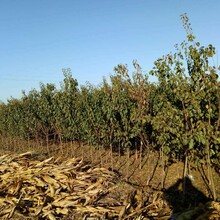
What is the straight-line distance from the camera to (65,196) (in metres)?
5.33

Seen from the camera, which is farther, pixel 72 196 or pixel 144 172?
pixel 144 172

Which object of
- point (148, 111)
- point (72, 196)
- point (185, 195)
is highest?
point (148, 111)

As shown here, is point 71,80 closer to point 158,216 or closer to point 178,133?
point 178,133

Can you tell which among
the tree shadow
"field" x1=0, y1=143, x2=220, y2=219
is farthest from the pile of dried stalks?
the tree shadow

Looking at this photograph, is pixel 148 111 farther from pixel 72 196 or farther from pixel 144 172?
pixel 72 196

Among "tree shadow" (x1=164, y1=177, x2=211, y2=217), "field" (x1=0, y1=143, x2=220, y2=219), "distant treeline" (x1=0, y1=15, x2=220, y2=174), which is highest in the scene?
"distant treeline" (x1=0, y1=15, x2=220, y2=174)

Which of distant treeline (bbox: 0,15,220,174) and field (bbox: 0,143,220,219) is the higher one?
distant treeline (bbox: 0,15,220,174)

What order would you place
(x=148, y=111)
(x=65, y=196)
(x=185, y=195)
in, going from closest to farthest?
(x=65, y=196), (x=185, y=195), (x=148, y=111)

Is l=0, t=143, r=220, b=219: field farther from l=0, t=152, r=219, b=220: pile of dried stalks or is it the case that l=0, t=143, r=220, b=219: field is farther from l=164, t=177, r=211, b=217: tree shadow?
l=164, t=177, r=211, b=217: tree shadow

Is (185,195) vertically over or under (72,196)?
under

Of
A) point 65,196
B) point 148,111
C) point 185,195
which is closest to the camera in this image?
point 65,196

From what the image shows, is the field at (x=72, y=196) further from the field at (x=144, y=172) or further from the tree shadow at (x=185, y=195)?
the tree shadow at (x=185, y=195)

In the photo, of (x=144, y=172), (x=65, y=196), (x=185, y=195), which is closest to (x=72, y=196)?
(x=65, y=196)

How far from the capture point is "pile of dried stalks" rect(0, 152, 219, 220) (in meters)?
4.90
